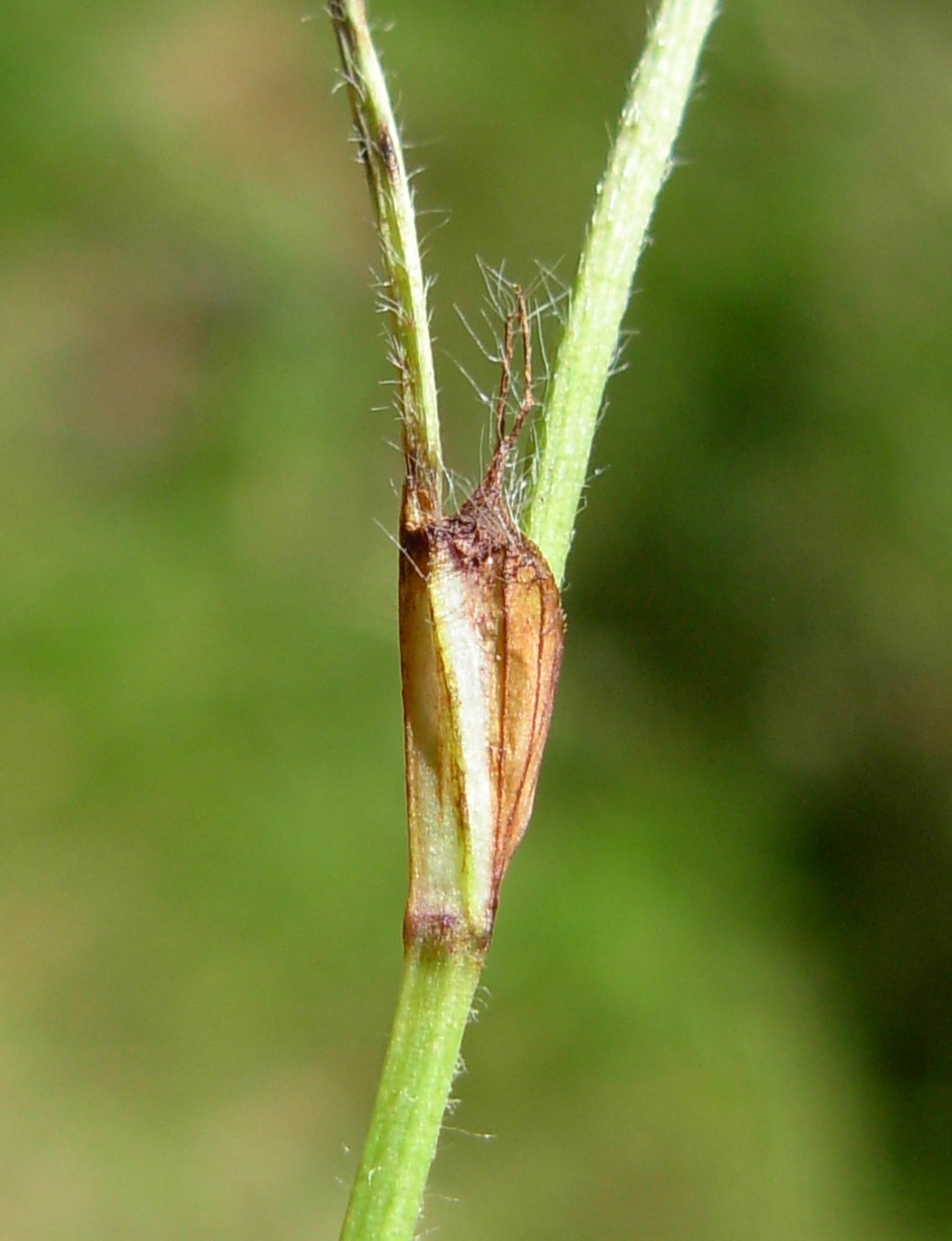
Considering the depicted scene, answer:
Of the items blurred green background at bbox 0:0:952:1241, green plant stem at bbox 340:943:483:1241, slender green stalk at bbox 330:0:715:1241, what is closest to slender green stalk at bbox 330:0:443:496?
slender green stalk at bbox 330:0:715:1241

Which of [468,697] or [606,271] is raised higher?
[606,271]

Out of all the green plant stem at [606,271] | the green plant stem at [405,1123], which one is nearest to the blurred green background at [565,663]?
the green plant stem at [405,1123]

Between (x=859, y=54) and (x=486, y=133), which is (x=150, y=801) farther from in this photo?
(x=859, y=54)

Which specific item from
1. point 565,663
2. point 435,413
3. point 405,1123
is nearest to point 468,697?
point 435,413

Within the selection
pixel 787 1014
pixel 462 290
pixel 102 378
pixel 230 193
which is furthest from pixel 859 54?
pixel 787 1014

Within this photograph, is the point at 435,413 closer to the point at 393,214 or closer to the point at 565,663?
the point at 393,214
